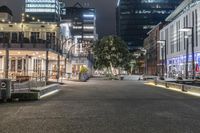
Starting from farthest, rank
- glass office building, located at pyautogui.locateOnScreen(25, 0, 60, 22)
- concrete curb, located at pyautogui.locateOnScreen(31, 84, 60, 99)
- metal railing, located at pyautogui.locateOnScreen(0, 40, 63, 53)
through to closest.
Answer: glass office building, located at pyautogui.locateOnScreen(25, 0, 60, 22), metal railing, located at pyautogui.locateOnScreen(0, 40, 63, 53), concrete curb, located at pyautogui.locateOnScreen(31, 84, 60, 99)

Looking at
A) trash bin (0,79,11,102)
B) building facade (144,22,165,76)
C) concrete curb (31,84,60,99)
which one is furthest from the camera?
building facade (144,22,165,76)

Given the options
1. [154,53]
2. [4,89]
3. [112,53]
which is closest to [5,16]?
[112,53]

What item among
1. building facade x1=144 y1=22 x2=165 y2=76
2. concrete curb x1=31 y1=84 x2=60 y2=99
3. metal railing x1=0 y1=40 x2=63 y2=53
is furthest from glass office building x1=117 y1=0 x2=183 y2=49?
concrete curb x1=31 y1=84 x2=60 y2=99

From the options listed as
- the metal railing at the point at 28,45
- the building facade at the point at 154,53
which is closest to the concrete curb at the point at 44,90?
the metal railing at the point at 28,45

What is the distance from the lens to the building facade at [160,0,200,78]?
278ft

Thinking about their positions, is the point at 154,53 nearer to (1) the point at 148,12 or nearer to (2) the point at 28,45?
(1) the point at 148,12

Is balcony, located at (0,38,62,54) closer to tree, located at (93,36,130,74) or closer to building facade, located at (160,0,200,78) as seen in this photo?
building facade, located at (160,0,200,78)

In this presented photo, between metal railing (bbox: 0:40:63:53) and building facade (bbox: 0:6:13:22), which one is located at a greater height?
building facade (bbox: 0:6:13:22)

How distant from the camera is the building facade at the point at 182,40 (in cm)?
8469

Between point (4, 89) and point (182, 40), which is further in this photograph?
point (182, 40)

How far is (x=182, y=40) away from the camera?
325ft

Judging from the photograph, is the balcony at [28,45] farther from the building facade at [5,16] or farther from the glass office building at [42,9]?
the glass office building at [42,9]

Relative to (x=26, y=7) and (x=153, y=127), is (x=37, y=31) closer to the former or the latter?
(x=153, y=127)

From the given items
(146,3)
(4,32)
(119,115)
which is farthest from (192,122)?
(146,3)
